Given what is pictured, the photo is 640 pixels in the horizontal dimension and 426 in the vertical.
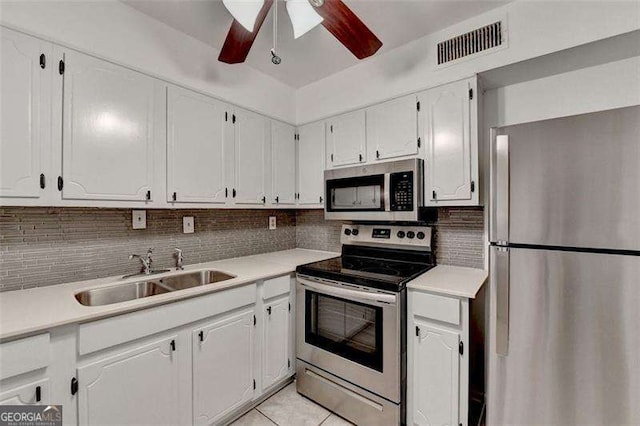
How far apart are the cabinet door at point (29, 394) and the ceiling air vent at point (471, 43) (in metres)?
2.63

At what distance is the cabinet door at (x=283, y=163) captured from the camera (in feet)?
8.26

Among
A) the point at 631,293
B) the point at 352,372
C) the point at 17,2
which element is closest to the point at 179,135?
the point at 17,2

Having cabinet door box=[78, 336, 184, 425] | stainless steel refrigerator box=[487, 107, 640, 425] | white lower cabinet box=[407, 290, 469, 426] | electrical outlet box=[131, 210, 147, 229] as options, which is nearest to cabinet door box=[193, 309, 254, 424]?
cabinet door box=[78, 336, 184, 425]

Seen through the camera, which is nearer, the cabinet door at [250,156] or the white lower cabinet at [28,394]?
the white lower cabinet at [28,394]

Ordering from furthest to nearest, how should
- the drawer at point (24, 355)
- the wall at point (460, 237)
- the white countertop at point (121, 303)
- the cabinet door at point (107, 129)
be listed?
the wall at point (460, 237) < the cabinet door at point (107, 129) < the white countertop at point (121, 303) < the drawer at point (24, 355)

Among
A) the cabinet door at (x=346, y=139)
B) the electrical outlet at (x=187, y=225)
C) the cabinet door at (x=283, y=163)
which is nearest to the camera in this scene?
the electrical outlet at (x=187, y=225)

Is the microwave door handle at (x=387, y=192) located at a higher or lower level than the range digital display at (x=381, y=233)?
higher

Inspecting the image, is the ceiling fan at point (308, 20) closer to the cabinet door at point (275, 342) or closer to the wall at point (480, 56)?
A: the wall at point (480, 56)

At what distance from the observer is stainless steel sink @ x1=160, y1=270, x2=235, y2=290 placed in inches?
75.3

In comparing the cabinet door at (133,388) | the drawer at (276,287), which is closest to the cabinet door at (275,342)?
the drawer at (276,287)

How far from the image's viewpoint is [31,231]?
1.52 metres

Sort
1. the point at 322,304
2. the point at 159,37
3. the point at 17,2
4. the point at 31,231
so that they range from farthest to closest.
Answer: the point at 322,304, the point at 159,37, the point at 31,231, the point at 17,2

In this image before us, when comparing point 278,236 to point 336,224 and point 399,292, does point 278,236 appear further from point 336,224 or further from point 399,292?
point 399,292

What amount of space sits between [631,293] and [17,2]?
2.92 meters
